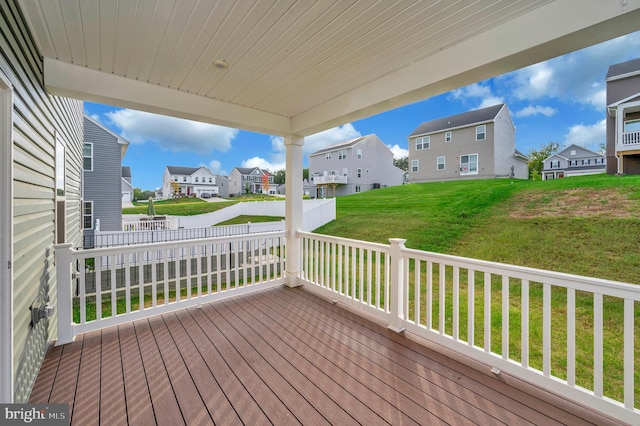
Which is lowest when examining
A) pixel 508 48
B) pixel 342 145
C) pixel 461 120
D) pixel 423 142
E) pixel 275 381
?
pixel 275 381

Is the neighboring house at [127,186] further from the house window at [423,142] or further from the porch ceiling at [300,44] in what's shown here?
the house window at [423,142]

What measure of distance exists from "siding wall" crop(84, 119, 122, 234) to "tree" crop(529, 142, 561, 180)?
13.2 metres

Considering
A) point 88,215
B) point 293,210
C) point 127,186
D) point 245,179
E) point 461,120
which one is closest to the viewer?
point 293,210

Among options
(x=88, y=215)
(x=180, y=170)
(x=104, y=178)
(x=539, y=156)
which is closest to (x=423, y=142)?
(x=539, y=156)

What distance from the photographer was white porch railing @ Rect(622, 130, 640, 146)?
144 inches

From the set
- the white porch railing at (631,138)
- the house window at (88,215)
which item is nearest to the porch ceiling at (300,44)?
the white porch railing at (631,138)

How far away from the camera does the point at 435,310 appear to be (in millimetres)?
4266

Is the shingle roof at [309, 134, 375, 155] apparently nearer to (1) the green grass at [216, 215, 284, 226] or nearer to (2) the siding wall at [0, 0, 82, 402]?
(1) the green grass at [216, 215, 284, 226]

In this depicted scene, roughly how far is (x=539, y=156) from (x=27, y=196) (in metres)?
8.96

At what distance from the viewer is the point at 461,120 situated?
41.9ft

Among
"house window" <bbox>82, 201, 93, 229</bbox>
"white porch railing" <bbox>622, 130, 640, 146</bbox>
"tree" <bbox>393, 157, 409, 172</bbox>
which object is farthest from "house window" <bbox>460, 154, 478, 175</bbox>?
"house window" <bbox>82, 201, 93, 229</bbox>

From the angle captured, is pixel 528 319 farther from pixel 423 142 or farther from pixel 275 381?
pixel 423 142

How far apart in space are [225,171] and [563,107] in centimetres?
2252

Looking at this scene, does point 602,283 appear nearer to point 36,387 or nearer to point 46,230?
point 36,387
